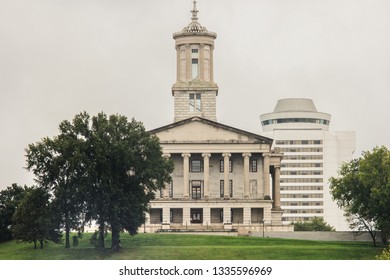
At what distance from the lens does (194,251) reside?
101 m

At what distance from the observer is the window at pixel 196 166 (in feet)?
515

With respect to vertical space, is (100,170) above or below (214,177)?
below

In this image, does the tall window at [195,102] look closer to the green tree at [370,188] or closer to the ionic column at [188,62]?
the ionic column at [188,62]

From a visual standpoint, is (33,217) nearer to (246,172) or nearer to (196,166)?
(246,172)

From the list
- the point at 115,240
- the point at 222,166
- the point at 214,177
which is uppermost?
the point at 222,166

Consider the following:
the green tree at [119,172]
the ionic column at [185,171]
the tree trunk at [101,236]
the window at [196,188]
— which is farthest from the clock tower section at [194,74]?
the tree trunk at [101,236]

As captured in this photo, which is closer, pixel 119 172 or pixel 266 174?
pixel 119 172

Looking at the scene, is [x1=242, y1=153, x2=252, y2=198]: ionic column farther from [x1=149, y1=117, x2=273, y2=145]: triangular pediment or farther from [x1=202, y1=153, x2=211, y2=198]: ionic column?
[x1=202, y1=153, x2=211, y2=198]: ionic column

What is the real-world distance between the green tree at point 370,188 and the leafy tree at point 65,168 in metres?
25.5

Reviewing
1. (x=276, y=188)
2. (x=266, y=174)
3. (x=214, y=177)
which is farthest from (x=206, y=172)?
(x=276, y=188)

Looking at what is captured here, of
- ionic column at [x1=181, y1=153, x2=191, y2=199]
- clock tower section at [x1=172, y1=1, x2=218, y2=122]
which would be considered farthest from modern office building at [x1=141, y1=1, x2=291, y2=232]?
clock tower section at [x1=172, y1=1, x2=218, y2=122]

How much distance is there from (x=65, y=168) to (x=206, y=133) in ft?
163

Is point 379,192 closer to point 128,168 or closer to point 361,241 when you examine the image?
point 361,241

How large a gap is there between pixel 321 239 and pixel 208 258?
3485cm
